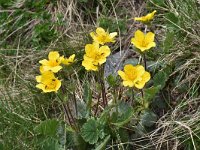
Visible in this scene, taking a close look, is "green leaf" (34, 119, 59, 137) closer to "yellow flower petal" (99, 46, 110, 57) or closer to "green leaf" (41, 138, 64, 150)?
"green leaf" (41, 138, 64, 150)

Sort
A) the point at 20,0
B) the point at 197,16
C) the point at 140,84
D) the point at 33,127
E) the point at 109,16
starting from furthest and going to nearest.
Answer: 1. the point at 20,0
2. the point at 109,16
3. the point at 197,16
4. the point at 33,127
5. the point at 140,84

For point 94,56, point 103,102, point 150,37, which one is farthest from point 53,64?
point 150,37

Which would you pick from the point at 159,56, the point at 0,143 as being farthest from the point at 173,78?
the point at 0,143

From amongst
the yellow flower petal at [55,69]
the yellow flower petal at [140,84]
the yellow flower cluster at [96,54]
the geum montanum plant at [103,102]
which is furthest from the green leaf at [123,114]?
the yellow flower petal at [55,69]

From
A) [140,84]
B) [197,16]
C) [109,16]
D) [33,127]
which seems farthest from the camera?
[109,16]

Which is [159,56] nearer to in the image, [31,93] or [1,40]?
[31,93]
